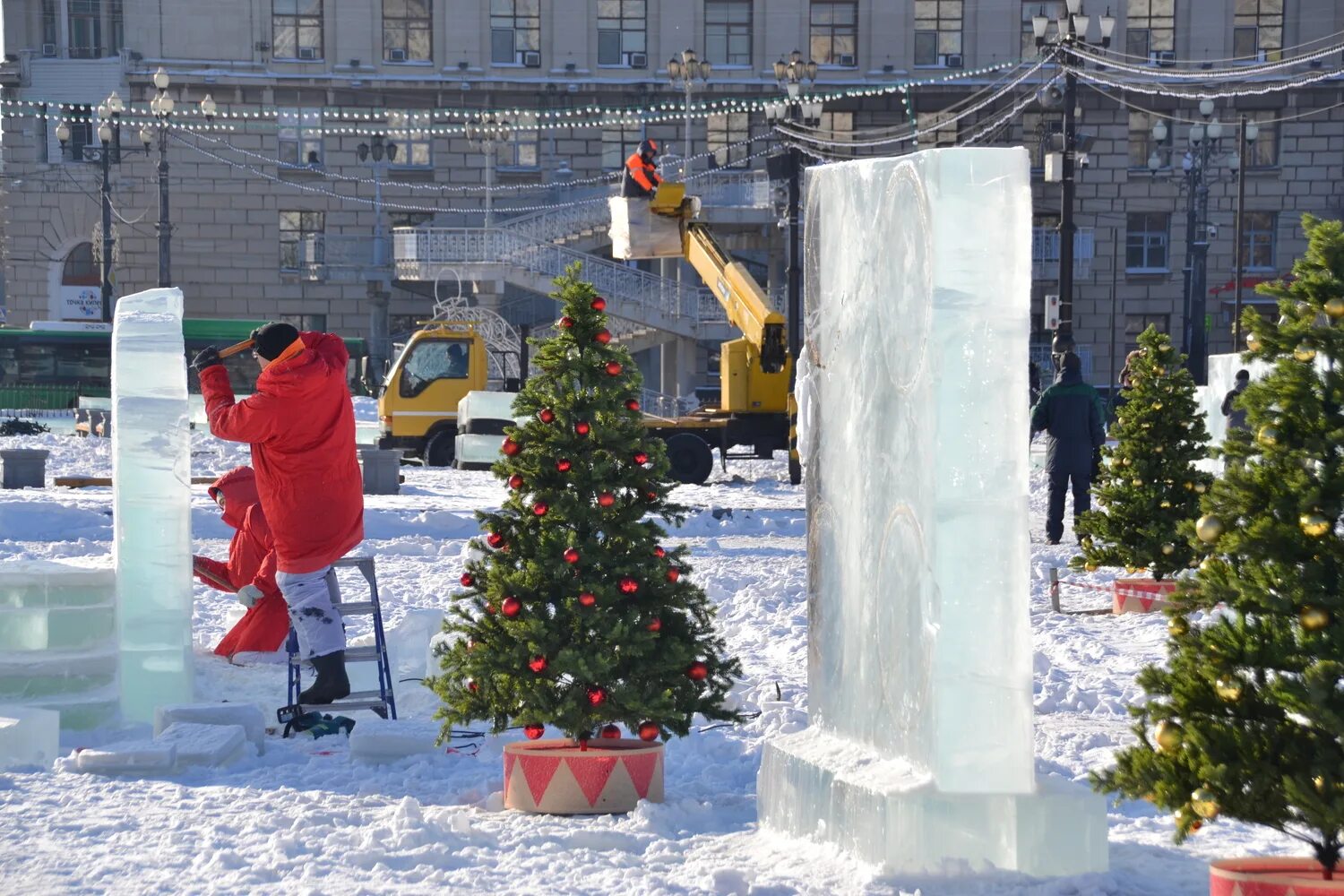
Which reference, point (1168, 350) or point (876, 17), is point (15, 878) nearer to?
point (1168, 350)

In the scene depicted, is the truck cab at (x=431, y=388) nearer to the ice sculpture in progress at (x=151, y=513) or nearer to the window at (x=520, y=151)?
the ice sculpture in progress at (x=151, y=513)

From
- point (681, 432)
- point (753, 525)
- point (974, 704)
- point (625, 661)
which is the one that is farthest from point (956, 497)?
point (681, 432)

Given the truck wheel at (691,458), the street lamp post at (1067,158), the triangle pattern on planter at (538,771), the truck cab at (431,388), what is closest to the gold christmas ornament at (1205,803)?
the triangle pattern on planter at (538,771)

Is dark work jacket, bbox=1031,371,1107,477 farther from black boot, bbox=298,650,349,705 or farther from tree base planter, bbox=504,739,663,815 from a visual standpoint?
tree base planter, bbox=504,739,663,815

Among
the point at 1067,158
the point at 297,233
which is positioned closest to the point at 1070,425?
the point at 1067,158

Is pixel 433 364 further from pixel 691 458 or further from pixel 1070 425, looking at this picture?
pixel 1070 425

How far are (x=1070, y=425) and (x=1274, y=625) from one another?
12107 mm

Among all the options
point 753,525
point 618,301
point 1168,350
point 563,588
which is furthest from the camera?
point 618,301

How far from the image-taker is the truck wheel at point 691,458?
24.7 meters

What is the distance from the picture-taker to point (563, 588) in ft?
21.1

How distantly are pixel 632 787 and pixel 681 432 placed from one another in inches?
727

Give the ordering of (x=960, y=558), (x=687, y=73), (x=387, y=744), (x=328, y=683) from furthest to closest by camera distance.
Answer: (x=687, y=73) < (x=328, y=683) < (x=387, y=744) < (x=960, y=558)

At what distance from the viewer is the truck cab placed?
91.6ft

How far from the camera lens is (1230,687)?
435 cm
